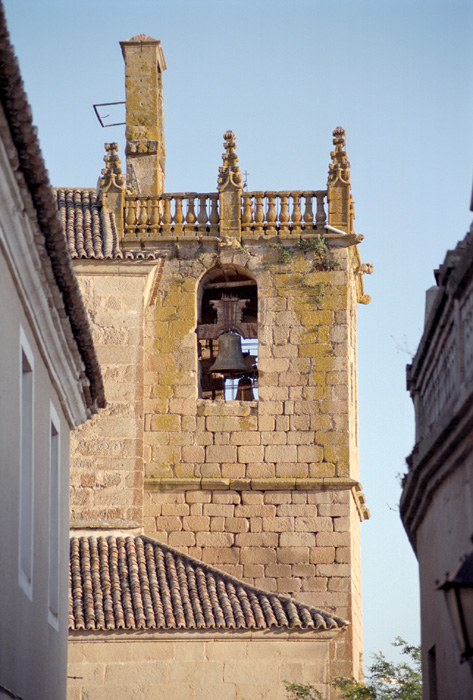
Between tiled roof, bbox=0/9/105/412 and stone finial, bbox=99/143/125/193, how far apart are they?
14172mm

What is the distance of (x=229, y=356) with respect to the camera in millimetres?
25578

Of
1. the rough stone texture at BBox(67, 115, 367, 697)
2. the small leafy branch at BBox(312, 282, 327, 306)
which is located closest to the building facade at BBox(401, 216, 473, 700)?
the rough stone texture at BBox(67, 115, 367, 697)

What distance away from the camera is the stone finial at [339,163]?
26.2 meters

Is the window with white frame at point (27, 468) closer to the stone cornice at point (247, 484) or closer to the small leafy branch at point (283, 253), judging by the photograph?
the stone cornice at point (247, 484)

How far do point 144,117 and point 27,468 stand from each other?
17.0 metres

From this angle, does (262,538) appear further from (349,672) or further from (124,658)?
(124,658)

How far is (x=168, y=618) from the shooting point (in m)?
21.6

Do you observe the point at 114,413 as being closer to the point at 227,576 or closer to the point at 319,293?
the point at 227,576

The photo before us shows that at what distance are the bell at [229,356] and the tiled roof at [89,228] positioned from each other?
1.79 metres

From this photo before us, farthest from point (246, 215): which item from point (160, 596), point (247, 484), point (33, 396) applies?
point (33, 396)

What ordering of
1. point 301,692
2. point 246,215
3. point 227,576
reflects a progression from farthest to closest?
point 246,215 < point 227,576 < point 301,692

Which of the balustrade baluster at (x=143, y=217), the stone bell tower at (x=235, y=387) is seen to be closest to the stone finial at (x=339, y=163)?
the stone bell tower at (x=235, y=387)

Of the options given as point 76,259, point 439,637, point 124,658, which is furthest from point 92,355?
point 76,259

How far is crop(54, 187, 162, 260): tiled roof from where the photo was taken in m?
25.3
